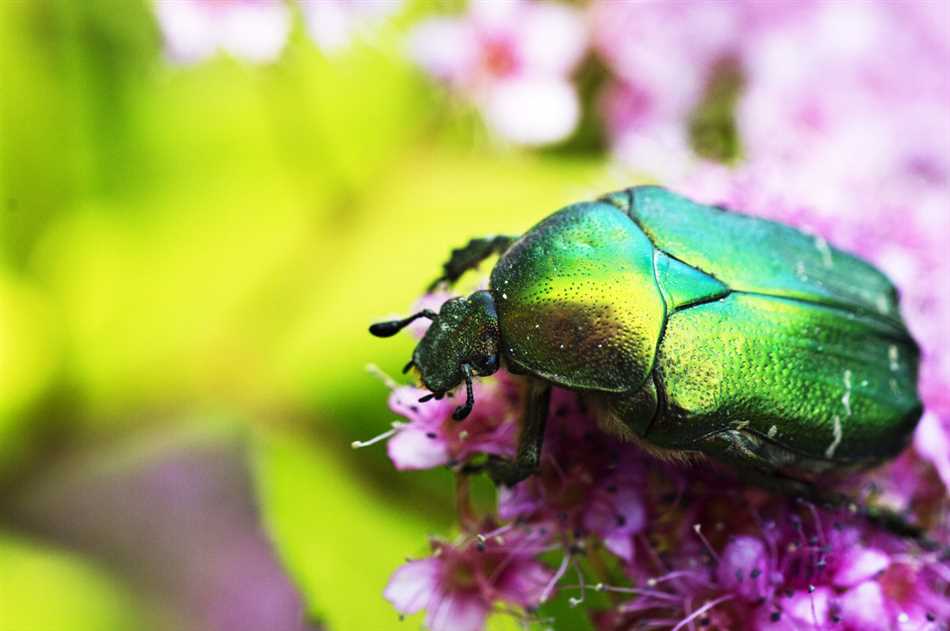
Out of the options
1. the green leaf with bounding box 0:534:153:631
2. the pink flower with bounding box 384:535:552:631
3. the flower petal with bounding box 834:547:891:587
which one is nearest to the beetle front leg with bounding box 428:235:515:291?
the pink flower with bounding box 384:535:552:631

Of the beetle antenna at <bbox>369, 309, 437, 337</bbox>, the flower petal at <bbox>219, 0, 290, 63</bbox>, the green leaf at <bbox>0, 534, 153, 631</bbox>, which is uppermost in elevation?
the flower petal at <bbox>219, 0, 290, 63</bbox>

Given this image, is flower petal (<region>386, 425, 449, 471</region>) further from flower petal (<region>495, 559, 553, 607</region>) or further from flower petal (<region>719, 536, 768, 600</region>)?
flower petal (<region>719, 536, 768, 600</region>)

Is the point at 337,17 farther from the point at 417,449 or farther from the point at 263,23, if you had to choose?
the point at 417,449

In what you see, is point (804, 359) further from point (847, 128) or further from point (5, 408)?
point (5, 408)

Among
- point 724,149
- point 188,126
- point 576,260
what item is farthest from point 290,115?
point 576,260

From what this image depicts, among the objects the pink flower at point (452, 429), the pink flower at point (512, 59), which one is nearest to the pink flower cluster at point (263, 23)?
the pink flower at point (512, 59)

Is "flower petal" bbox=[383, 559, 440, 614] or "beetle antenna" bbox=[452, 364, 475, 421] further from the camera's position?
"flower petal" bbox=[383, 559, 440, 614]

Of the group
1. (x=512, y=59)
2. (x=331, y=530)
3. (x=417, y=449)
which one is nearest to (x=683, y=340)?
(x=417, y=449)
